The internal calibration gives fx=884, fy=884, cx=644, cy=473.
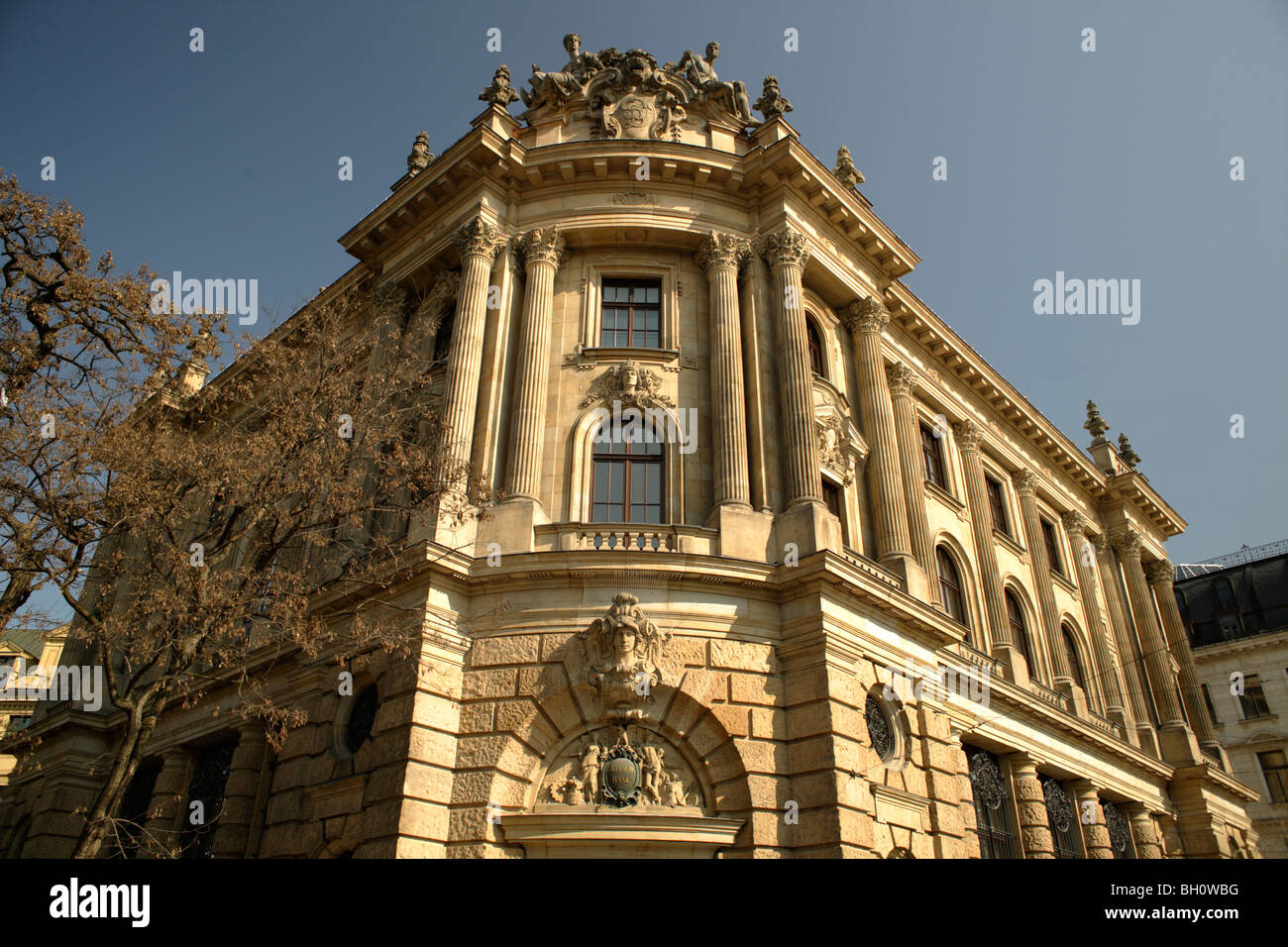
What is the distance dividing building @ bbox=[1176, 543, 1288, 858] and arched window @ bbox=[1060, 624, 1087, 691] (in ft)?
47.4

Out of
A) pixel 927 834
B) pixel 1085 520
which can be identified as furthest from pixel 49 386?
pixel 1085 520

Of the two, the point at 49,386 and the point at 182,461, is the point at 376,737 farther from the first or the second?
the point at 49,386

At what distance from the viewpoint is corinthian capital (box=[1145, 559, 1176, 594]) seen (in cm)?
3672

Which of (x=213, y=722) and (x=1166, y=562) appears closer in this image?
(x=213, y=722)

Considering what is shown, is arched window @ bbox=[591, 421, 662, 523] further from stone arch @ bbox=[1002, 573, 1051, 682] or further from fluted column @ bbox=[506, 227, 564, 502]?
stone arch @ bbox=[1002, 573, 1051, 682]

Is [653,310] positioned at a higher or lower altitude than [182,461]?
higher

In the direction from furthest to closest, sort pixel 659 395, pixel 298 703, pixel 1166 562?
A: pixel 1166 562, pixel 659 395, pixel 298 703

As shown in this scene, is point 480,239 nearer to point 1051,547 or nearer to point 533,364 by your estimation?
point 533,364

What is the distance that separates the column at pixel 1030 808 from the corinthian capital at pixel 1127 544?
17.0 metres

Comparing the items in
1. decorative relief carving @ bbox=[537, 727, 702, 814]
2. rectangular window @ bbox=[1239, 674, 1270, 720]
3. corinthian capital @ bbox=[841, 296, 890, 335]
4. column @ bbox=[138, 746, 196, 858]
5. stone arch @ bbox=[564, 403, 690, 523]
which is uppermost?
corinthian capital @ bbox=[841, 296, 890, 335]

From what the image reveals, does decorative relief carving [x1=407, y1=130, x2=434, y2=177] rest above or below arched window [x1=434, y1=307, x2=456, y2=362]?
above

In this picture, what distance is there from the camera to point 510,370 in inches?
754

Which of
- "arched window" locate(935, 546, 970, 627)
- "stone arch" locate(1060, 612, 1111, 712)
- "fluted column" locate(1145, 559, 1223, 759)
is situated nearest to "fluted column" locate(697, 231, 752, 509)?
"arched window" locate(935, 546, 970, 627)
